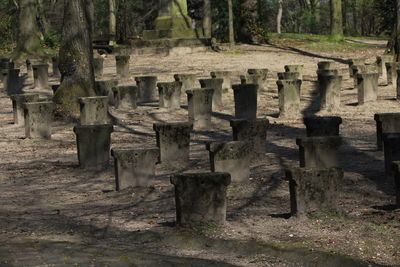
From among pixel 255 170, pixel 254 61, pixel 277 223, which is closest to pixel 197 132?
pixel 255 170

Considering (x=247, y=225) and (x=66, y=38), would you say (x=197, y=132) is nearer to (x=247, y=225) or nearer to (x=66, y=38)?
(x=66, y=38)

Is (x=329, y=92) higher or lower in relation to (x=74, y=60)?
lower

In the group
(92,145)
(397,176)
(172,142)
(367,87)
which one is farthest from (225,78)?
(397,176)

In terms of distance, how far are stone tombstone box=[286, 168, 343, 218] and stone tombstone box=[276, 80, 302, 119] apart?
8.11 meters

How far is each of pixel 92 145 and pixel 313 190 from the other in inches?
178

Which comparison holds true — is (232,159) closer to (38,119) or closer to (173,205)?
(173,205)

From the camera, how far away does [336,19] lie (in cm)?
3303

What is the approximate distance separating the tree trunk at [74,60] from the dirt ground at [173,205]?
0.79 m

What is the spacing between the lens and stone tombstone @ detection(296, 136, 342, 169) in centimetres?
1027

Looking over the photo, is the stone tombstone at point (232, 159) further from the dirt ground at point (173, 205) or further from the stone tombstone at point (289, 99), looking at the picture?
the stone tombstone at point (289, 99)

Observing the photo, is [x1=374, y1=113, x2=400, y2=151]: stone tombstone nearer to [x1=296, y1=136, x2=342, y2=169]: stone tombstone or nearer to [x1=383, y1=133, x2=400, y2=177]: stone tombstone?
[x1=383, y1=133, x2=400, y2=177]: stone tombstone

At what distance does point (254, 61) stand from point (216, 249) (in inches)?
770

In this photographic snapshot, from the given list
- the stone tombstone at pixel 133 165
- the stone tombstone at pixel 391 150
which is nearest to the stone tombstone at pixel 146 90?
the stone tombstone at pixel 133 165

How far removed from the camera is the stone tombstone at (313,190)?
8312mm
